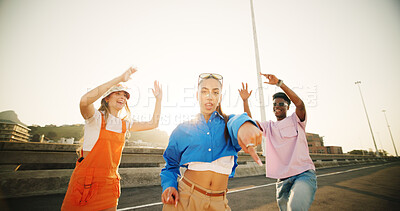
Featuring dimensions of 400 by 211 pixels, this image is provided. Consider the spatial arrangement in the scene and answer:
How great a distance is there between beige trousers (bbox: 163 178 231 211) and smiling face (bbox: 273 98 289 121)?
272 centimetres

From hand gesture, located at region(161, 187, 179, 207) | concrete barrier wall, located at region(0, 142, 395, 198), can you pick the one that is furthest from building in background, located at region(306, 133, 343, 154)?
hand gesture, located at region(161, 187, 179, 207)

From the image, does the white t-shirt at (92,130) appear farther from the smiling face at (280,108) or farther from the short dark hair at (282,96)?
the short dark hair at (282,96)

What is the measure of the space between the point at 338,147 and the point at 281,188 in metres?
107

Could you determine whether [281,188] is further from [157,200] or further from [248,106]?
[157,200]

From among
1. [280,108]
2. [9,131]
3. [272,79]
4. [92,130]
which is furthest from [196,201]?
[9,131]

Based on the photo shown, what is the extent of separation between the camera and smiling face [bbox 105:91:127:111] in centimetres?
276

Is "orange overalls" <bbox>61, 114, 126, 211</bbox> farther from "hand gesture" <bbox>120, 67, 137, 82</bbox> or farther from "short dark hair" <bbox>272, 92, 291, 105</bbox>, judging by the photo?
"short dark hair" <bbox>272, 92, 291, 105</bbox>

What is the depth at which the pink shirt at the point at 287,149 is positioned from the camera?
2.93 metres

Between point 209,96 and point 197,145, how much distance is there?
1.70 ft

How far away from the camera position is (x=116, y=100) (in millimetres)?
2770

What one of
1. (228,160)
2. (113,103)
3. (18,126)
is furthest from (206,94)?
(18,126)

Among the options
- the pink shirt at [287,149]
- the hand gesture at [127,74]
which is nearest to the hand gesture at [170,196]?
the hand gesture at [127,74]

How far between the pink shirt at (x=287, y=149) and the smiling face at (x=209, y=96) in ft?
6.81

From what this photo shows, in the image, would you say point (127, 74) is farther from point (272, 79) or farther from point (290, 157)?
point (290, 157)
